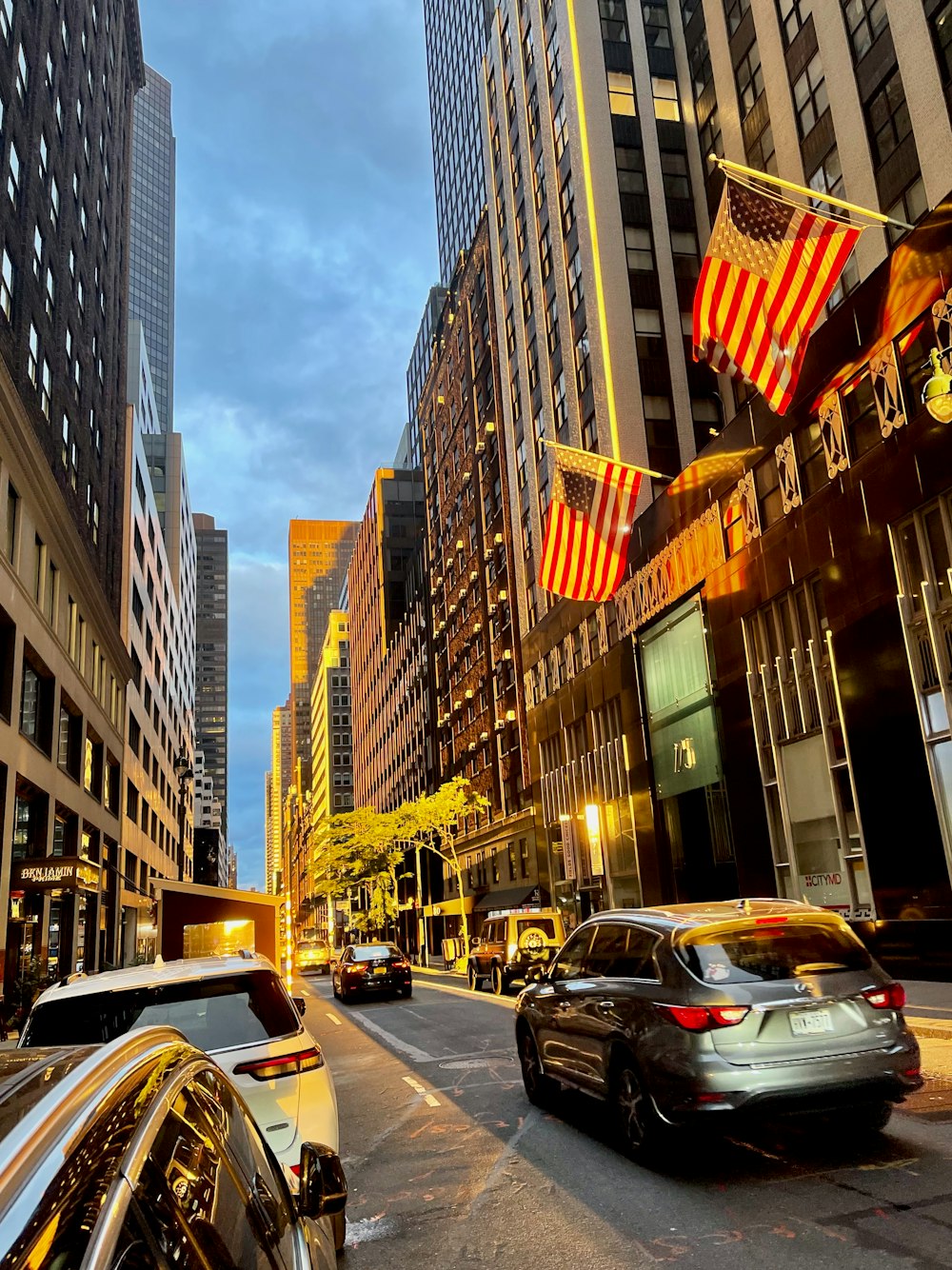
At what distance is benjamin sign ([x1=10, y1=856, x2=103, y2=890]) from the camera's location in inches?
1027

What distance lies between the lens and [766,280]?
17.0 metres

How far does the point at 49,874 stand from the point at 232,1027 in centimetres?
2272

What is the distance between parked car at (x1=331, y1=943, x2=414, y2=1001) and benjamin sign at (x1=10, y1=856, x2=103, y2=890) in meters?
7.64

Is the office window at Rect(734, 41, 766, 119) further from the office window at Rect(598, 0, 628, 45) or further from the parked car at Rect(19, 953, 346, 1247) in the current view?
the parked car at Rect(19, 953, 346, 1247)

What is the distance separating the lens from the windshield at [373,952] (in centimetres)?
2833

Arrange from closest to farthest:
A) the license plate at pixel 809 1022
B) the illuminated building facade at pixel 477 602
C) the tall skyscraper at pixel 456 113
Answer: the license plate at pixel 809 1022 < the illuminated building facade at pixel 477 602 < the tall skyscraper at pixel 456 113

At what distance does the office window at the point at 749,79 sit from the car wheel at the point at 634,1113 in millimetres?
33064

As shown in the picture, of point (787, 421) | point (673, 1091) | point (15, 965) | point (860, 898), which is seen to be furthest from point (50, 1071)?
point (15, 965)

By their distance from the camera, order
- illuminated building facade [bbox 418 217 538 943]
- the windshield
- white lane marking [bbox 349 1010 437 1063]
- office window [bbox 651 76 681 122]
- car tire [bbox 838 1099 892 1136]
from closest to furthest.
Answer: car tire [bbox 838 1099 892 1136]
white lane marking [bbox 349 1010 437 1063]
the windshield
office window [bbox 651 76 681 122]
illuminated building facade [bbox 418 217 538 943]

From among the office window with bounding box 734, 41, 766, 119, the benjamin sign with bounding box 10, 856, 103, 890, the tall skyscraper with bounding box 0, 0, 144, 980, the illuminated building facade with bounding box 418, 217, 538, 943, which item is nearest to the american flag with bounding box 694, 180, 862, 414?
the tall skyscraper with bounding box 0, 0, 144, 980

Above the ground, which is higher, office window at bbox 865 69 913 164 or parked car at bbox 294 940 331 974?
office window at bbox 865 69 913 164

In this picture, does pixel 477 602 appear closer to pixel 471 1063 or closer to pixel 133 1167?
pixel 471 1063

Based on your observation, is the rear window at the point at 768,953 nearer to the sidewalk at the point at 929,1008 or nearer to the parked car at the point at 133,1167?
the parked car at the point at 133,1167

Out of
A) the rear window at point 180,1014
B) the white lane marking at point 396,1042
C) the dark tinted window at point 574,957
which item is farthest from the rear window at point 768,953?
the white lane marking at point 396,1042
